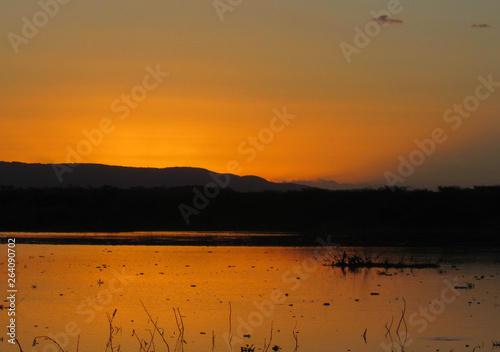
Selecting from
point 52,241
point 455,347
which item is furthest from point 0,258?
point 455,347

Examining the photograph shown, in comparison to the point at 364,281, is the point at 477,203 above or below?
above

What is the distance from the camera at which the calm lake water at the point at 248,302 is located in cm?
1342

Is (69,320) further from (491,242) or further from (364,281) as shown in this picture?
(491,242)

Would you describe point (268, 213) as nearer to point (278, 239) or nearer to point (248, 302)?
point (278, 239)

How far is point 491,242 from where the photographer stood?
37656 millimetres

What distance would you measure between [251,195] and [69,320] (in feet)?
151

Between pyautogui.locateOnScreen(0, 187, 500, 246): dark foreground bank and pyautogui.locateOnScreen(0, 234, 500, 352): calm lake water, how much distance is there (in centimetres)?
1823
